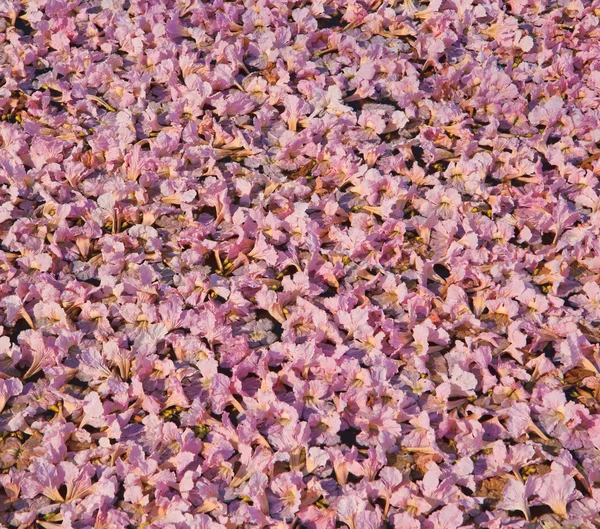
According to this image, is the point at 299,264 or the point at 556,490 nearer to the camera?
the point at 556,490

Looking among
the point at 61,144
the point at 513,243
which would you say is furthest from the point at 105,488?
the point at 513,243

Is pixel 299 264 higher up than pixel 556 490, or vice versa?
pixel 299 264

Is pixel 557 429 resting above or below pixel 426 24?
below

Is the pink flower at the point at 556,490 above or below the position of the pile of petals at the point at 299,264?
below

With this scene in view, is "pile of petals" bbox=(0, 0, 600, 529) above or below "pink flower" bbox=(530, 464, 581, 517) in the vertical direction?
above

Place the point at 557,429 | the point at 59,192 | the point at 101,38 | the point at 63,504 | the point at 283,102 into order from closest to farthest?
1. the point at 63,504
2. the point at 557,429
3. the point at 59,192
4. the point at 283,102
5. the point at 101,38

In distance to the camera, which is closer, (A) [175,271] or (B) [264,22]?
(A) [175,271]

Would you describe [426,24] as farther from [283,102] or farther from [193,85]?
[193,85]

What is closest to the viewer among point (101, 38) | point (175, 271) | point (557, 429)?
point (557, 429)
